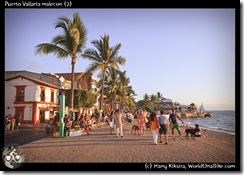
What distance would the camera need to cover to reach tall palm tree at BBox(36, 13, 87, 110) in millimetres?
12953

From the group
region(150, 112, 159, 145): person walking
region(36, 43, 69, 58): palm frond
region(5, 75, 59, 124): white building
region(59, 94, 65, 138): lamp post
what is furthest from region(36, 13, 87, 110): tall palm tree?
region(5, 75, 59, 124): white building

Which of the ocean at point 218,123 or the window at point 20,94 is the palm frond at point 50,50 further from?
the window at point 20,94

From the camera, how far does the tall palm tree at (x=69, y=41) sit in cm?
1295

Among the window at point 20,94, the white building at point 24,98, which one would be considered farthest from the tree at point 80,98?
the window at point 20,94

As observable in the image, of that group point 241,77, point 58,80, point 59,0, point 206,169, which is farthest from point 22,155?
point 58,80

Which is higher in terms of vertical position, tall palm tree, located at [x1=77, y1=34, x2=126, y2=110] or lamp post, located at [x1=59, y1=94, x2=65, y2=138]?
tall palm tree, located at [x1=77, y1=34, x2=126, y2=110]

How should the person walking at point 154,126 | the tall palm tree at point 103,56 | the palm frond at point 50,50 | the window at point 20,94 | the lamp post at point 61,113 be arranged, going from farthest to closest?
the window at point 20,94
the tall palm tree at point 103,56
the palm frond at point 50,50
the lamp post at point 61,113
the person walking at point 154,126

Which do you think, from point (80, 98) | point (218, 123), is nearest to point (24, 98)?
point (80, 98)

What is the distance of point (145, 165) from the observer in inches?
240

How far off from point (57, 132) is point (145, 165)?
7.03m

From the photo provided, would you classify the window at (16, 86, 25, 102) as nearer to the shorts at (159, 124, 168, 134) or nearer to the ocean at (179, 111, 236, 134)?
the shorts at (159, 124, 168, 134)

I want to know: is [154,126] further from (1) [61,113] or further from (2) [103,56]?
(2) [103,56]

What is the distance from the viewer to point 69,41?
1324 cm

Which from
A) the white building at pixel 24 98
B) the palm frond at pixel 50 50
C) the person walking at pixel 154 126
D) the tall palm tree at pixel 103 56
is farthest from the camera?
the white building at pixel 24 98
